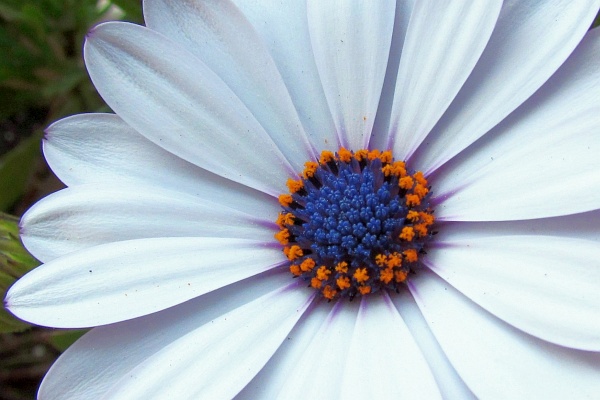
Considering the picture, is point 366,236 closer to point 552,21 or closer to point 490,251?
point 490,251

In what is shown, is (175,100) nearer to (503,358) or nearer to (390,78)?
(390,78)

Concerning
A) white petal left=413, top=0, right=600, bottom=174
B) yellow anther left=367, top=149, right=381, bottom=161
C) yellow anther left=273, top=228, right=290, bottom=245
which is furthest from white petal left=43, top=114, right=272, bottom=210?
white petal left=413, top=0, right=600, bottom=174

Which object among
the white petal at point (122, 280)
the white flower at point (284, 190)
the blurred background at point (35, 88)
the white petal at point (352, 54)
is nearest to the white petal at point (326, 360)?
the white flower at point (284, 190)

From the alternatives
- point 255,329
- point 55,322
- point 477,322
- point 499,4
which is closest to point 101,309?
point 55,322

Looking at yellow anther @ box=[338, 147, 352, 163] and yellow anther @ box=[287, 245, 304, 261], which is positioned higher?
yellow anther @ box=[338, 147, 352, 163]

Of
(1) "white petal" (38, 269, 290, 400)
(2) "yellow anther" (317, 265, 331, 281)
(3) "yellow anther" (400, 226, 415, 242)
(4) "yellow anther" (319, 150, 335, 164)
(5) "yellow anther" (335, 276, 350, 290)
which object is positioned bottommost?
(1) "white petal" (38, 269, 290, 400)

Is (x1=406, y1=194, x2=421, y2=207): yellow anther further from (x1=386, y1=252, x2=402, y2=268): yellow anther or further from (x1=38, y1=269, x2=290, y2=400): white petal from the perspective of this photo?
(x1=38, y1=269, x2=290, y2=400): white petal
